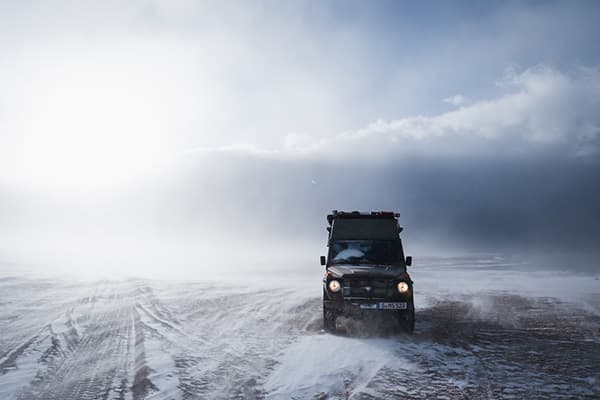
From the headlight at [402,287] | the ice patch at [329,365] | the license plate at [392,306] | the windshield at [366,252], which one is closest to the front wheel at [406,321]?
the license plate at [392,306]

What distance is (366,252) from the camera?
36.2 feet

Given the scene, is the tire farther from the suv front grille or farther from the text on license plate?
the text on license plate

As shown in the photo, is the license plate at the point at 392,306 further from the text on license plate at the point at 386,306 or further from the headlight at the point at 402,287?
the headlight at the point at 402,287

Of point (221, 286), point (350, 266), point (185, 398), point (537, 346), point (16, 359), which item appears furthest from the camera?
point (221, 286)

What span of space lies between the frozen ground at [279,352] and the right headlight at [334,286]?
3.51ft

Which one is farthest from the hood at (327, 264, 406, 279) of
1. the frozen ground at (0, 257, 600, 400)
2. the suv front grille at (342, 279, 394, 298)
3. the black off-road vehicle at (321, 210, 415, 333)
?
the frozen ground at (0, 257, 600, 400)

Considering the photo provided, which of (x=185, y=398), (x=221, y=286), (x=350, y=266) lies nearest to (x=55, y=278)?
(x=221, y=286)

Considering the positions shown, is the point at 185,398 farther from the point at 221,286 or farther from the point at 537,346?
the point at 221,286

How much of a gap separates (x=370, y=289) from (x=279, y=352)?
108 inches

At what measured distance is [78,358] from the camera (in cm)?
771

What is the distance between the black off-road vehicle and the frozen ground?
0.59 m

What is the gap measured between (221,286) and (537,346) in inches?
614

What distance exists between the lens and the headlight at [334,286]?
9.94 metres

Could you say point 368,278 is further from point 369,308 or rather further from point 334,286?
point 334,286
